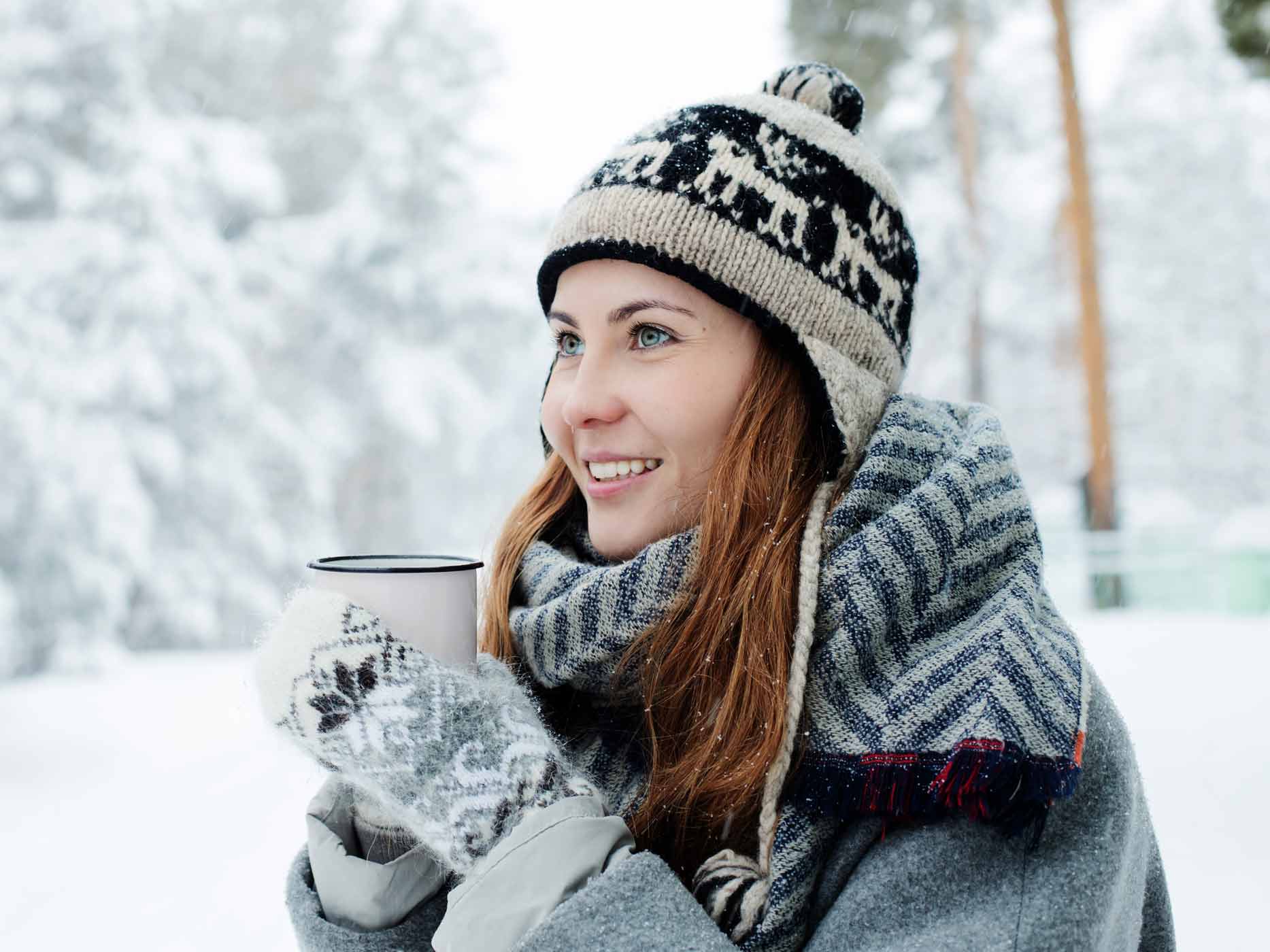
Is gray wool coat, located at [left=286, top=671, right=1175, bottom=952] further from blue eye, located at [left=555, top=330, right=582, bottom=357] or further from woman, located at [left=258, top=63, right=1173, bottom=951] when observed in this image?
blue eye, located at [left=555, top=330, right=582, bottom=357]

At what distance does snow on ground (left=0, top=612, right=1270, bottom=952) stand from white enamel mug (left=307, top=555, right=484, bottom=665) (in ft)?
0.72

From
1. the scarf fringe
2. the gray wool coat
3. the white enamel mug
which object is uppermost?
the white enamel mug

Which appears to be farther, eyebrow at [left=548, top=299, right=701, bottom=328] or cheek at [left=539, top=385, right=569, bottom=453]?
cheek at [left=539, top=385, right=569, bottom=453]

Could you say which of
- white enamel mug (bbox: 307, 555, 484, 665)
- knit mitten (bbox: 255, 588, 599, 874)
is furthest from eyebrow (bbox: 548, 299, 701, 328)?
knit mitten (bbox: 255, 588, 599, 874)

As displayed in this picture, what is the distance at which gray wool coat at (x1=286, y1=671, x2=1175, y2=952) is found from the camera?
103 centimetres

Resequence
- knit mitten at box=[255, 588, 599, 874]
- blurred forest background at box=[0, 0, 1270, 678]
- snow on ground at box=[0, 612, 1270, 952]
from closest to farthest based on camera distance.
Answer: knit mitten at box=[255, 588, 599, 874], snow on ground at box=[0, 612, 1270, 952], blurred forest background at box=[0, 0, 1270, 678]

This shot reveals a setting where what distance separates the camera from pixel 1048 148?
1296 centimetres

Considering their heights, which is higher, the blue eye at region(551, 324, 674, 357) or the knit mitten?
the blue eye at region(551, 324, 674, 357)

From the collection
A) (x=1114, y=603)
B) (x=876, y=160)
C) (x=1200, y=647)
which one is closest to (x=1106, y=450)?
(x=1114, y=603)

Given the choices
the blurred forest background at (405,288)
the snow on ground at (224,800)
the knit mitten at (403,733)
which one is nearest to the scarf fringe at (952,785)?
the knit mitten at (403,733)

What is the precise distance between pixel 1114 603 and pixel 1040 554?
9.07 metres

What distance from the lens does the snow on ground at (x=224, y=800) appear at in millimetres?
2842

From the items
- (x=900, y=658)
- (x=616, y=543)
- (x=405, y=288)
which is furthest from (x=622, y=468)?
(x=405, y=288)

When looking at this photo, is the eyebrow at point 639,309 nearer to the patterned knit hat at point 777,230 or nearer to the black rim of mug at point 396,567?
the patterned knit hat at point 777,230
